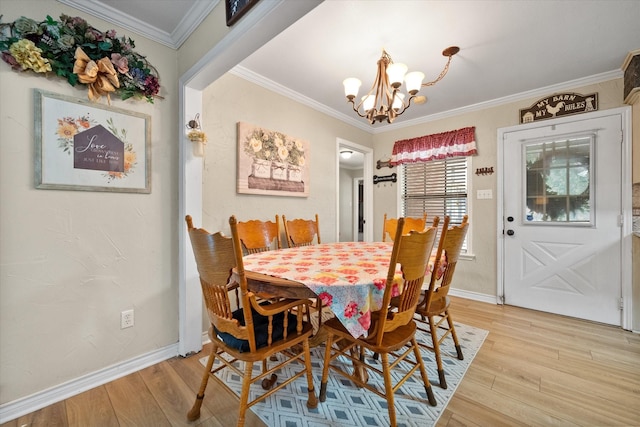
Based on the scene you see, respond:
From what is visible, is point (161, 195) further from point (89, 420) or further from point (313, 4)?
point (313, 4)

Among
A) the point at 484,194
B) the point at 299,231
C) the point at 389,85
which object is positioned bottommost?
the point at 299,231

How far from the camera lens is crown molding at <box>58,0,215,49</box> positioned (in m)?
1.58

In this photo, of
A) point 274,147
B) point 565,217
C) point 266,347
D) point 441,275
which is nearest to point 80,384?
point 266,347

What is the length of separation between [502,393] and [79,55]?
325cm

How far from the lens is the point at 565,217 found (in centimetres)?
274

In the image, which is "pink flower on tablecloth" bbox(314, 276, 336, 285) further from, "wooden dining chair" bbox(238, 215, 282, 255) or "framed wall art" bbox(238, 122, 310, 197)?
"framed wall art" bbox(238, 122, 310, 197)

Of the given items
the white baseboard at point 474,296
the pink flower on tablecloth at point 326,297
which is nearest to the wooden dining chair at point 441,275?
the pink flower on tablecloth at point 326,297

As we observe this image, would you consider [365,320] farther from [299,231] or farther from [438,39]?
[438,39]

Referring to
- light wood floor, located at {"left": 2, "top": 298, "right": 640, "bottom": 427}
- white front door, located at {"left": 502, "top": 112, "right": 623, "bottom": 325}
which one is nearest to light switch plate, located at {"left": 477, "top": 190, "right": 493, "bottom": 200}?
white front door, located at {"left": 502, "top": 112, "right": 623, "bottom": 325}

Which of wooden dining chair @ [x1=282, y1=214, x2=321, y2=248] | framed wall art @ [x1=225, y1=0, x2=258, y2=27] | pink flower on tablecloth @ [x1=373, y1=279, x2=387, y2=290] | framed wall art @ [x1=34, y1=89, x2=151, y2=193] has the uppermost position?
framed wall art @ [x1=225, y1=0, x2=258, y2=27]

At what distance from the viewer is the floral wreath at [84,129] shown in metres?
1.52

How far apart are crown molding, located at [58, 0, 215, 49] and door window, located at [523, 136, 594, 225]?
3.47 meters

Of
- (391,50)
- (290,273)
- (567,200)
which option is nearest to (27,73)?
(290,273)

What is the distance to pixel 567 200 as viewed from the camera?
8.94 feet
